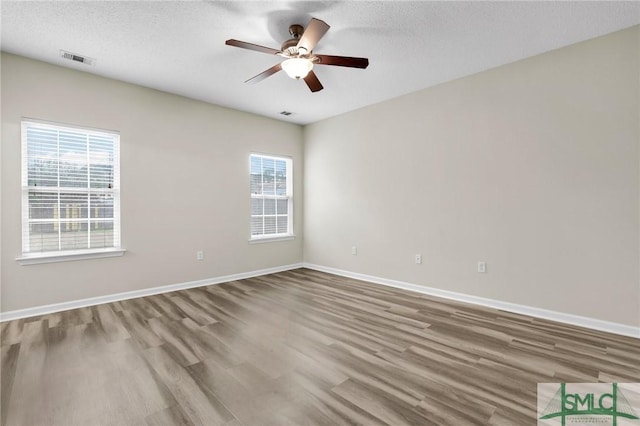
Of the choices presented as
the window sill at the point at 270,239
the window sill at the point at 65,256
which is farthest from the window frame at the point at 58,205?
the window sill at the point at 270,239

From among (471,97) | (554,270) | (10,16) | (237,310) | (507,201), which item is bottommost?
(237,310)

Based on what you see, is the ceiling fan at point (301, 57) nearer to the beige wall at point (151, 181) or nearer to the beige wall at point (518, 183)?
the beige wall at point (518, 183)

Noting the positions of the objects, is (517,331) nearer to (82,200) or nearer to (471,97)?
(471,97)

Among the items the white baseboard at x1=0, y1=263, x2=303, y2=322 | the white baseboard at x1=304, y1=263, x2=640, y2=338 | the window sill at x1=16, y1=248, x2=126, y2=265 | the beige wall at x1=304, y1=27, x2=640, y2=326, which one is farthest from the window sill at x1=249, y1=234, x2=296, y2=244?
the window sill at x1=16, y1=248, x2=126, y2=265

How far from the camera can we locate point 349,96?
4.37 m

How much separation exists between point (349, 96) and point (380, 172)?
124cm

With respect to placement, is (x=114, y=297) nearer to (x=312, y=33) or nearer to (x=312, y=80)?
(x=312, y=80)

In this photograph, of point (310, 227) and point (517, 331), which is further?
point (310, 227)

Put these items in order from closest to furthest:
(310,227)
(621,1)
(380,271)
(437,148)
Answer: (621,1) → (437,148) → (380,271) → (310,227)

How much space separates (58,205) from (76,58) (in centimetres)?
166

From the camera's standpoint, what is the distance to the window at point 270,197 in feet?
17.5

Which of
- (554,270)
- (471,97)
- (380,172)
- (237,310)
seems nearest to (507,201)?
(554,270)

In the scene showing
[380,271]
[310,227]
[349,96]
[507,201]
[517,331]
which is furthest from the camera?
[310,227]

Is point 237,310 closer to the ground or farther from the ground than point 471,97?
closer to the ground
